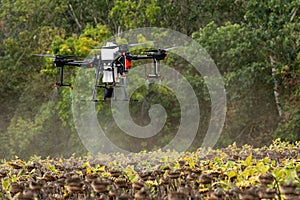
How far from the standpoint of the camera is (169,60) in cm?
1920

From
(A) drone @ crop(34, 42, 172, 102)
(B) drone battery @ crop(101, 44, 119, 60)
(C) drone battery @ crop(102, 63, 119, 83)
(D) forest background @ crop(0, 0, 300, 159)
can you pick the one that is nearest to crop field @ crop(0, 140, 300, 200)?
(A) drone @ crop(34, 42, 172, 102)

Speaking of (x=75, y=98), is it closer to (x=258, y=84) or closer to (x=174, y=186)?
(x=258, y=84)

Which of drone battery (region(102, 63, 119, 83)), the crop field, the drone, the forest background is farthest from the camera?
the forest background

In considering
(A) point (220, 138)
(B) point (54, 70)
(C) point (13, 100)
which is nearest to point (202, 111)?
(A) point (220, 138)

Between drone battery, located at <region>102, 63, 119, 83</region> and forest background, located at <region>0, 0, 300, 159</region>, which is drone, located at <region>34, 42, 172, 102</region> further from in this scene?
forest background, located at <region>0, 0, 300, 159</region>

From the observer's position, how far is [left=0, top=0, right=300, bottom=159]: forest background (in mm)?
17594

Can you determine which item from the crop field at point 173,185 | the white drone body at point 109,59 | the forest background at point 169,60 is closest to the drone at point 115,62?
the white drone body at point 109,59

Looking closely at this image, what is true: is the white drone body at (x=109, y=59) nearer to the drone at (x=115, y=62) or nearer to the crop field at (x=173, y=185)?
the drone at (x=115, y=62)

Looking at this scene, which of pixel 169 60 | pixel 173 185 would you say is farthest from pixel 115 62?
pixel 169 60

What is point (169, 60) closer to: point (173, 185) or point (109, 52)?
point (109, 52)

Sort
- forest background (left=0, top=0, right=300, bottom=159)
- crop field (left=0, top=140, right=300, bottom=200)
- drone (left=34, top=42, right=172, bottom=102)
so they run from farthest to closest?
forest background (left=0, top=0, right=300, bottom=159) < drone (left=34, top=42, right=172, bottom=102) < crop field (left=0, top=140, right=300, bottom=200)

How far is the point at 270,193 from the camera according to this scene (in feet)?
9.72

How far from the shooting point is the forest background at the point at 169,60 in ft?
57.7

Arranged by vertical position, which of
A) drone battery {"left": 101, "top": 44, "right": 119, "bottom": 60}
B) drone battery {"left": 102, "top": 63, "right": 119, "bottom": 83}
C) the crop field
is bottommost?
the crop field
